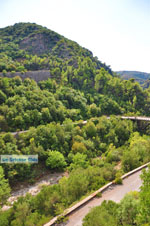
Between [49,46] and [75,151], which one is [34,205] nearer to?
[75,151]

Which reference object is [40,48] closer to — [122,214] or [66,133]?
[66,133]

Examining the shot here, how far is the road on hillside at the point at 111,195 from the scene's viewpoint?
11953mm

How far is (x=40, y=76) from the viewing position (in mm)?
53281

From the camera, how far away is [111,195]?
14.6m

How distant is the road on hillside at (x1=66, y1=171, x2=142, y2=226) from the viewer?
1195 cm

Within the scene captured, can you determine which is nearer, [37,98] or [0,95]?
[0,95]

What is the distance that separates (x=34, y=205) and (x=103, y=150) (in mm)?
22655

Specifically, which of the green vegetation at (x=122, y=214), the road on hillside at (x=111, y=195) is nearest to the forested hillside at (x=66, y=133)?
the road on hillside at (x=111, y=195)

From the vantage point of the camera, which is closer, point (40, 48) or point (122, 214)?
point (122, 214)

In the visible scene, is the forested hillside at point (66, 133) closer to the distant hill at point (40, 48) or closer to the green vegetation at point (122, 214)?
the distant hill at point (40, 48)

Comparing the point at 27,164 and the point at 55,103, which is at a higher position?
the point at 55,103

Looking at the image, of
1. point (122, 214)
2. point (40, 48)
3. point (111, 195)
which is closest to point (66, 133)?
point (111, 195)

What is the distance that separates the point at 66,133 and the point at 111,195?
765 inches

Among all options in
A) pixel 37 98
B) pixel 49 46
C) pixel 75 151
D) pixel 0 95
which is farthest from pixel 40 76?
pixel 49 46
